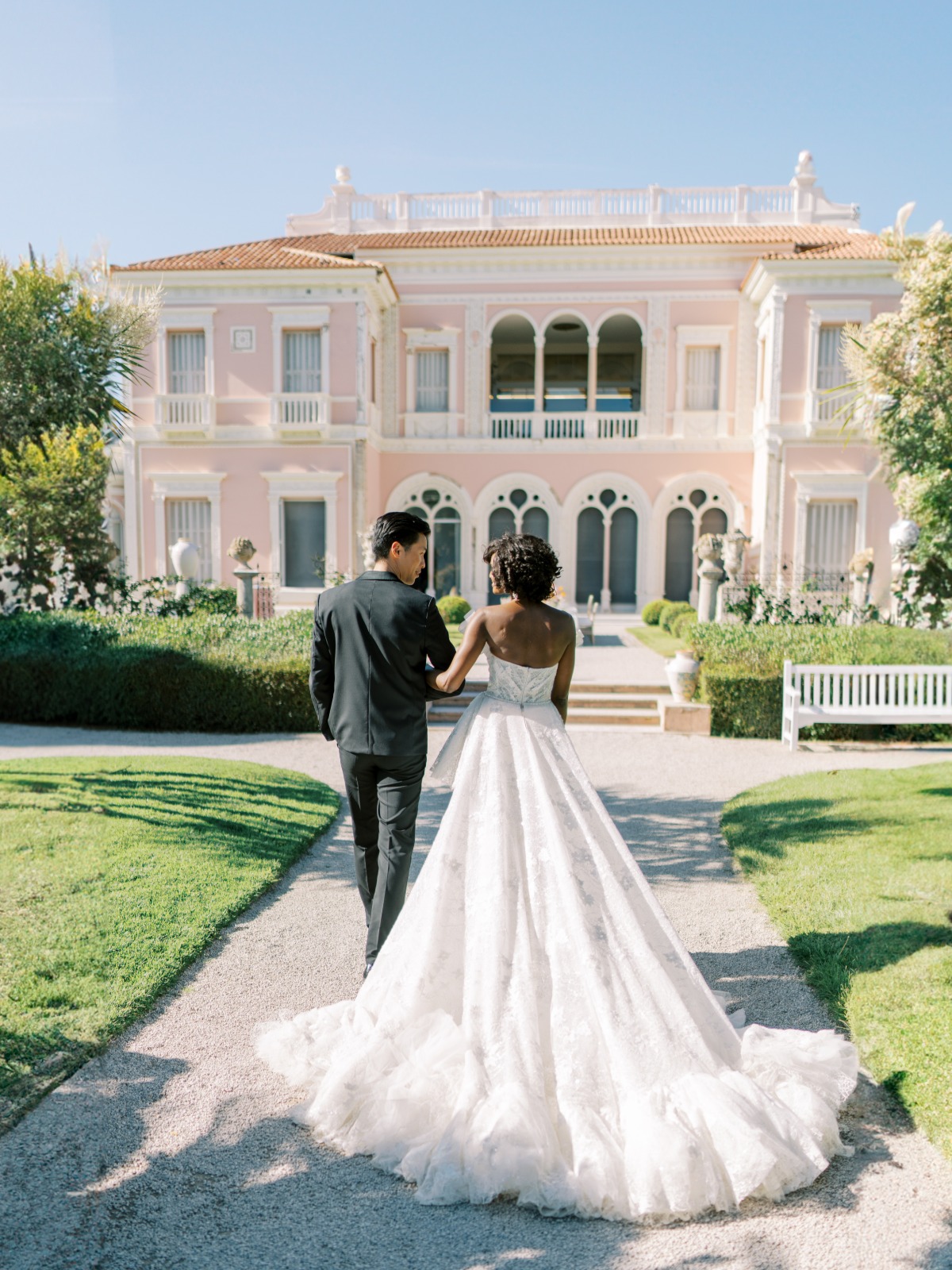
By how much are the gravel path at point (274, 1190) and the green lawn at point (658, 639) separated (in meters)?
11.2

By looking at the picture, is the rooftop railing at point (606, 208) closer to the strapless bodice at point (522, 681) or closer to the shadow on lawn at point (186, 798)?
the shadow on lawn at point (186, 798)

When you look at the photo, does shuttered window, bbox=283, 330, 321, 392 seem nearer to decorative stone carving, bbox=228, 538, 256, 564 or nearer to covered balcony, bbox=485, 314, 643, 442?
covered balcony, bbox=485, 314, 643, 442

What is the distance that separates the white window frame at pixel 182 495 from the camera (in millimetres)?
21969

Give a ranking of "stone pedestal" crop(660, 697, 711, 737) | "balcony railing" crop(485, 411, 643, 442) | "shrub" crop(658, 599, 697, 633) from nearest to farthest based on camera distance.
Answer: "stone pedestal" crop(660, 697, 711, 737), "shrub" crop(658, 599, 697, 633), "balcony railing" crop(485, 411, 643, 442)

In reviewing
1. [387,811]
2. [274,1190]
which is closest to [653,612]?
[387,811]

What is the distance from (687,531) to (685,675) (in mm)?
12671

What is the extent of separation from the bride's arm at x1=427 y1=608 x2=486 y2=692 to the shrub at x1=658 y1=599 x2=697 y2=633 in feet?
49.9

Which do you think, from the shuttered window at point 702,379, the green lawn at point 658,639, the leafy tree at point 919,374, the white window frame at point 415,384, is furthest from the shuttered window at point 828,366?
the leafy tree at point 919,374

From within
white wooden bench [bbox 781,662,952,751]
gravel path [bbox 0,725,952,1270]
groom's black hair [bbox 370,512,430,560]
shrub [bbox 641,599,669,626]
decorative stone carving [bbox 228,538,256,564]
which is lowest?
gravel path [bbox 0,725,952,1270]

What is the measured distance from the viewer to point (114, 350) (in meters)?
10.7

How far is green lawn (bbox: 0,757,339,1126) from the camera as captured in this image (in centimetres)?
363

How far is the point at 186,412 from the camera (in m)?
21.9

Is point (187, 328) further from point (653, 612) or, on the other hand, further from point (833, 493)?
point (833, 493)

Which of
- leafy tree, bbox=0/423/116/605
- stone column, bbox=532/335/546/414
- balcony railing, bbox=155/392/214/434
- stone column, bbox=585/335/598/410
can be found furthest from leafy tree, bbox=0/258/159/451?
stone column, bbox=585/335/598/410
